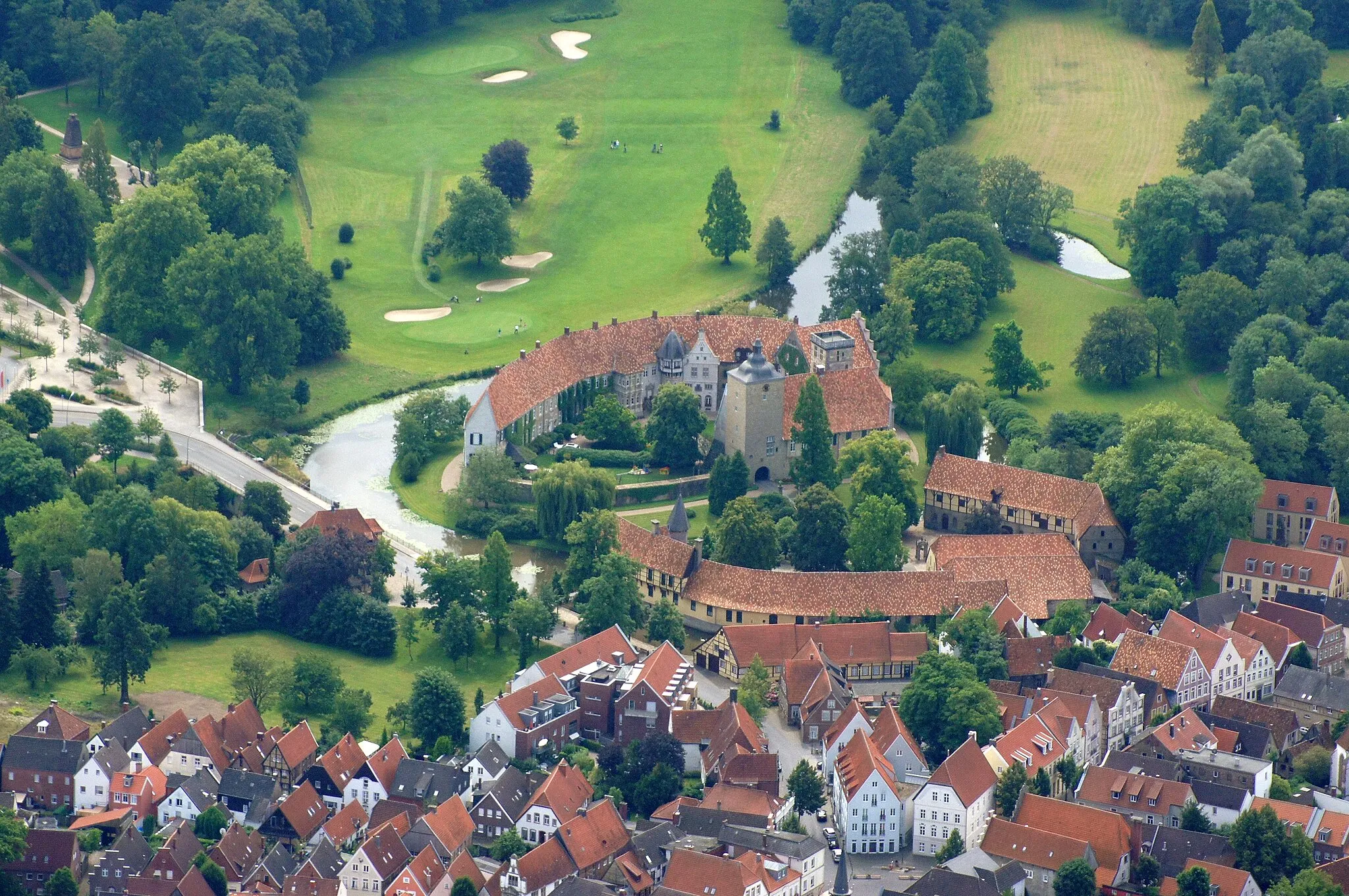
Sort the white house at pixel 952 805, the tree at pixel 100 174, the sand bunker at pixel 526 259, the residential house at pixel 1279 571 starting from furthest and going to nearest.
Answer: the sand bunker at pixel 526 259, the tree at pixel 100 174, the residential house at pixel 1279 571, the white house at pixel 952 805

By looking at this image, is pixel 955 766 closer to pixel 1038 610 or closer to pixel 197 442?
pixel 1038 610

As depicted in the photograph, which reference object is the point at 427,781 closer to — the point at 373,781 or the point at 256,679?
the point at 373,781

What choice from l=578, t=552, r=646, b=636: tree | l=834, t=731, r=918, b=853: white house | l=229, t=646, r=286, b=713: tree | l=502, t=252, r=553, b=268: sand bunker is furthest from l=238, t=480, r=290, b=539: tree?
l=502, t=252, r=553, b=268: sand bunker

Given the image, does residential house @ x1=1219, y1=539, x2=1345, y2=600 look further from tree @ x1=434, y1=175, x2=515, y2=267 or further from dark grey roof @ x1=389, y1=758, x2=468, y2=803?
tree @ x1=434, y1=175, x2=515, y2=267

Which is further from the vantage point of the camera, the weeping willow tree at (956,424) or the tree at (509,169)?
the tree at (509,169)

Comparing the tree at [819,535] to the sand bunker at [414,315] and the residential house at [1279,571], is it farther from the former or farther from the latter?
the sand bunker at [414,315]

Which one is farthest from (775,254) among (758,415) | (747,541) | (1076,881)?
(1076,881)

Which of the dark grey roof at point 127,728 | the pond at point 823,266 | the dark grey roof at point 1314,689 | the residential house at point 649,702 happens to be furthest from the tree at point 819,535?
the pond at point 823,266
